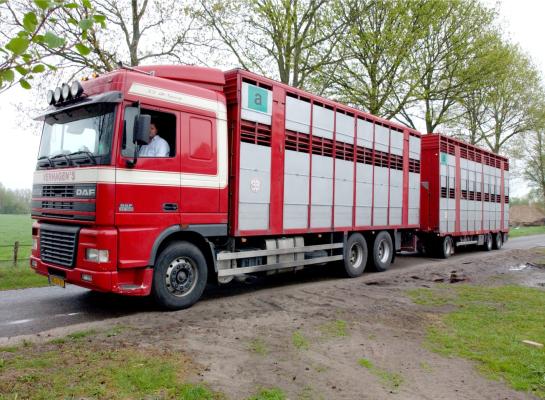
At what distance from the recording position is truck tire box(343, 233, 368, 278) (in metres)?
10.6

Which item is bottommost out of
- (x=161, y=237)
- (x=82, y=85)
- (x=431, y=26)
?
(x=161, y=237)

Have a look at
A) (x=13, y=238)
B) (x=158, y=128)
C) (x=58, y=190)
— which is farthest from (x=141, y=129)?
(x=13, y=238)

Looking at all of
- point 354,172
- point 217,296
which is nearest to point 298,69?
point 354,172

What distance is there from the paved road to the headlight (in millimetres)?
869

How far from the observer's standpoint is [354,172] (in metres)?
10.6

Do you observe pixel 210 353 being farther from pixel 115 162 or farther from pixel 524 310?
pixel 524 310

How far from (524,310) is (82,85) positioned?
745cm

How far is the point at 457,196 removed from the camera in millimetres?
16031

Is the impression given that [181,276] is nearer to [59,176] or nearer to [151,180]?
[151,180]

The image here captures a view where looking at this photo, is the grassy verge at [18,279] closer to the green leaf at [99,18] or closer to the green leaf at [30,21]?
the green leaf at [30,21]

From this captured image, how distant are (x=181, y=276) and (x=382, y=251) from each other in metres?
6.66

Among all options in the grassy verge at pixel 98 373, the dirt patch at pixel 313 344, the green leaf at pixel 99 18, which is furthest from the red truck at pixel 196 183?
the green leaf at pixel 99 18

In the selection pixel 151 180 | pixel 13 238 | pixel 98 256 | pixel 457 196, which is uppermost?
pixel 457 196

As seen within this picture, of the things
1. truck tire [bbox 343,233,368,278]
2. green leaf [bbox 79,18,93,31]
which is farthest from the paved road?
green leaf [bbox 79,18,93,31]
